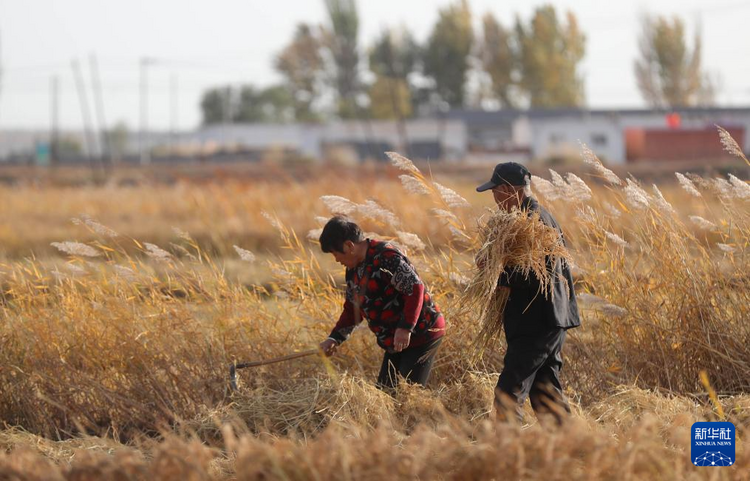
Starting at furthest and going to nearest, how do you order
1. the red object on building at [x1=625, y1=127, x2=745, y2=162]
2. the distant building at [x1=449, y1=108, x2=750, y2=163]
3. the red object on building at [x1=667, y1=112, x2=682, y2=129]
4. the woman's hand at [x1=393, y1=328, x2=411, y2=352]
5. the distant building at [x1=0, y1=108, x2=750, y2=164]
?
the red object on building at [x1=667, y1=112, x2=682, y2=129] → the distant building at [x1=0, y1=108, x2=750, y2=164] → the distant building at [x1=449, y1=108, x2=750, y2=163] → the red object on building at [x1=625, y1=127, x2=745, y2=162] → the woman's hand at [x1=393, y1=328, x2=411, y2=352]

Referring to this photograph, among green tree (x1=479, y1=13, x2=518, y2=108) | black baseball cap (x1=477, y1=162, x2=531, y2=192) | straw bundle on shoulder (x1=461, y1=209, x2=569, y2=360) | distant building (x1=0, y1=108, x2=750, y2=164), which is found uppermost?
green tree (x1=479, y1=13, x2=518, y2=108)

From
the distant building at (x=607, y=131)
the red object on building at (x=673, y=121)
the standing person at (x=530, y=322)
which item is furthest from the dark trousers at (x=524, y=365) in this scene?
the red object on building at (x=673, y=121)

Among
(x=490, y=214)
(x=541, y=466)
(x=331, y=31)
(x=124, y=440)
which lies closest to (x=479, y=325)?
(x=490, y=214)

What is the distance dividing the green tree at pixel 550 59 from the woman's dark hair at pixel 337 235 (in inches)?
2227

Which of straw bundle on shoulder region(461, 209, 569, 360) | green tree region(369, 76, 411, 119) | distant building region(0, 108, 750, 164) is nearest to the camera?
straw bundle on shoulder region(461, 209, 569, 360)

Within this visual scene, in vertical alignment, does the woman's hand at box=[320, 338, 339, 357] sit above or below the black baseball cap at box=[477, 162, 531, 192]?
below

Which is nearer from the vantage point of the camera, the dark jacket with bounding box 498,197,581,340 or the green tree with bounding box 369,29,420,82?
the dark jacket with bounding box 498,197,581,340

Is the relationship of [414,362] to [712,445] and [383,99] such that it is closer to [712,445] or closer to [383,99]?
[712,445]

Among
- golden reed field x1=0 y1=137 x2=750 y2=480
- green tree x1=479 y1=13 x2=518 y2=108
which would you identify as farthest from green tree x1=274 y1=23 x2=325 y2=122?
golden reed field x1=0 y1=137 x2=750 y2=480

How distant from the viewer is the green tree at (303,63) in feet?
228

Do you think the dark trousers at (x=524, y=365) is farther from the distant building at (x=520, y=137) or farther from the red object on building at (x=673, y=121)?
the red object on building at (x=673, y=121)

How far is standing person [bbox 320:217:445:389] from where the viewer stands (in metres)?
5.06

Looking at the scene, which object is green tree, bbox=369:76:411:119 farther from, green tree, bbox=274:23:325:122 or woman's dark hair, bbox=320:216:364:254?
woman's dark hair, bbox=320:216:364:254

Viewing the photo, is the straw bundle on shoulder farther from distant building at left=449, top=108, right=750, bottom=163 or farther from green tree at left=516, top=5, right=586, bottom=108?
green tree at left=516, top=5, right=586, bottom=108
